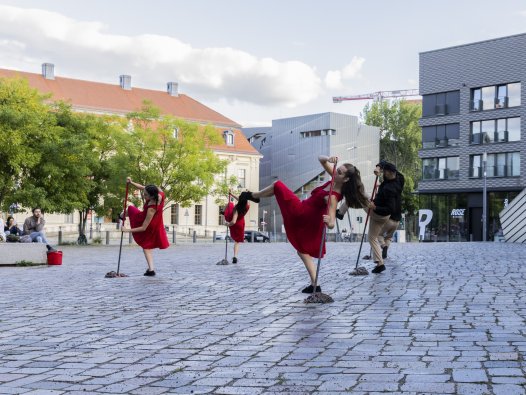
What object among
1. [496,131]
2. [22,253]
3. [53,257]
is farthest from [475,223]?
[22,253]

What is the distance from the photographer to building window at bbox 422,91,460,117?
201 ft

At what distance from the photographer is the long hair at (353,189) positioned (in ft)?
33.9

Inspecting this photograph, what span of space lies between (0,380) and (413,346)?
10.1ft

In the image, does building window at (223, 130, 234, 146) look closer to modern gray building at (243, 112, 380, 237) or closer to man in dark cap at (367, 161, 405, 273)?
modern gray building at (243, 112, 380, 237)

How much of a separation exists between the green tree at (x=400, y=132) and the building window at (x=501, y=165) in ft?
109

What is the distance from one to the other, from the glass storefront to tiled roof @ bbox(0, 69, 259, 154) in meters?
26.0

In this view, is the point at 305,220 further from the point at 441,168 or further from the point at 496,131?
the point at 441,168

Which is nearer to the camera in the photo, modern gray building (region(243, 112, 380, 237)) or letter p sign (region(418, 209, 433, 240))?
letter p sign (region(418, 209, 433, 240))

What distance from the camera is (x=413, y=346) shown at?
6.21 meters

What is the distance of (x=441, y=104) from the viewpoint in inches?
2443

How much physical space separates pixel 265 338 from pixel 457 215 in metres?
55.4

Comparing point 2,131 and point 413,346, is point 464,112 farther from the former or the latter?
point 413,346

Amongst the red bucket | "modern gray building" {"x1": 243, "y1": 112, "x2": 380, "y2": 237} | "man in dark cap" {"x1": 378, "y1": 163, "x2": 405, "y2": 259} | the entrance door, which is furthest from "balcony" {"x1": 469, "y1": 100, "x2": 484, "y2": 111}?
the red bucket

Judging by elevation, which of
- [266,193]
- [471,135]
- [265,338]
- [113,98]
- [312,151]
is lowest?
[265,338]
